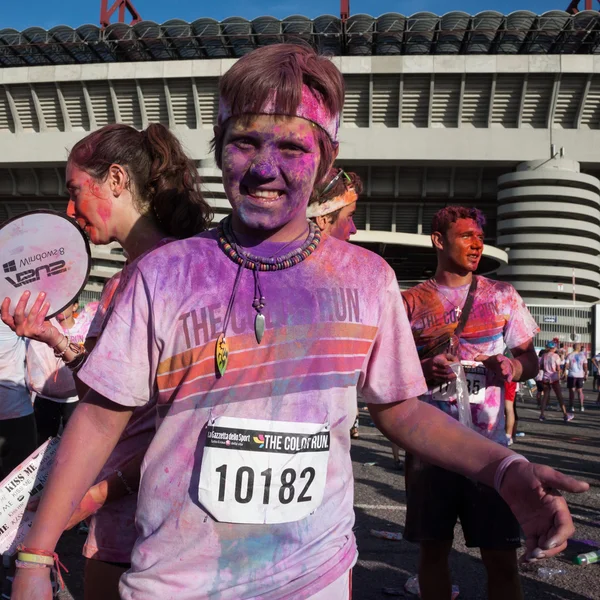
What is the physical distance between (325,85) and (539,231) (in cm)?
4482

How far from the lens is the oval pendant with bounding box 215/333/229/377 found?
5.54 ft

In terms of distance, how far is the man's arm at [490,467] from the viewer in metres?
1.52

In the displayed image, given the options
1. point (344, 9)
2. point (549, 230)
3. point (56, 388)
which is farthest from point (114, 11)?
point (56, 388)

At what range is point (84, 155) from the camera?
251cm

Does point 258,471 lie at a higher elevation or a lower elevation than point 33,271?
Result: lower

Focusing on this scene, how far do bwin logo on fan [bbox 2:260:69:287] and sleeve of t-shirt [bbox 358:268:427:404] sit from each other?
1.23 metres

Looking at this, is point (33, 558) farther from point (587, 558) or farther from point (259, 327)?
point (587, 558)

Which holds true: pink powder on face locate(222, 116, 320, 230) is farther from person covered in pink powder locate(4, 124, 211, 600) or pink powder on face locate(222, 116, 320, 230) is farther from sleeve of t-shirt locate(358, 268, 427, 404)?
person covered in pink powder locate(4, 124, 211, 600)

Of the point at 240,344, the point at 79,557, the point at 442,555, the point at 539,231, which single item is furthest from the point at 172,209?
the point at 539,231

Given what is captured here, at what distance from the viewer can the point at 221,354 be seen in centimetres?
169

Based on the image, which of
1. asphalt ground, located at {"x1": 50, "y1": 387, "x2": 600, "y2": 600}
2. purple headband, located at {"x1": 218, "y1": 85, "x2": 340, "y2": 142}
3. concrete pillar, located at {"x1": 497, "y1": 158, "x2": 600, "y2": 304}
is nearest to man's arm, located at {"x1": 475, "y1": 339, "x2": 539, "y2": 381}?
asphalt ground, located at {"x1": 50, "y1": 387, "x2": 600, "y2": 600}

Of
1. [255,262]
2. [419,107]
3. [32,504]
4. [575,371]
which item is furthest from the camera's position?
[419,107]

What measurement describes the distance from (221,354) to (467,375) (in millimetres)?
2531

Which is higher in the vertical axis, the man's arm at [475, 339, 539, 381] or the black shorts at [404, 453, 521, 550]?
the man's arm at [475, 339, 539, 381]
